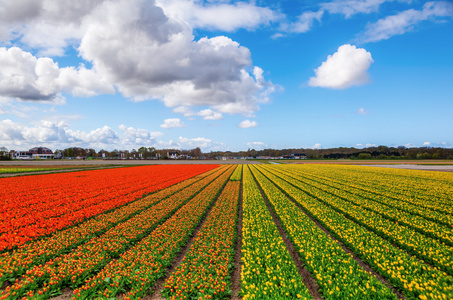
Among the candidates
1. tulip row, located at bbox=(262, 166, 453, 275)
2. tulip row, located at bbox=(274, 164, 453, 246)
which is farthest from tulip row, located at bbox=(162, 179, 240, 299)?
tulip row, located at bbox=(274, 164, 453, 246)

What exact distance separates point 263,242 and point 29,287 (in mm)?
9145

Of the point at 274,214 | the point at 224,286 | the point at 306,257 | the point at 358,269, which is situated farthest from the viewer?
the point at 274,214

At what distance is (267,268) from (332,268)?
2408mm

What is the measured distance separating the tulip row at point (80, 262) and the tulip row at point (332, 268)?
831 cm

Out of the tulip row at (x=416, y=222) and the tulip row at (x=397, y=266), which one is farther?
the tulip row at (x=416, y=222)

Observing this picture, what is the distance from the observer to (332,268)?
27.5 feet

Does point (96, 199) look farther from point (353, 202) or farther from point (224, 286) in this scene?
point (353, 202)

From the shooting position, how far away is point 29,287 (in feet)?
25.5

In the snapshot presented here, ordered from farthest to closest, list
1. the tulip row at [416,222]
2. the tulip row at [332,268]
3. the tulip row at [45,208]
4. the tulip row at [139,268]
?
the tulip row at [45,208]
the tulip row at [416,222]
the tulip row at [139,268]
the tulip row at [332,268]

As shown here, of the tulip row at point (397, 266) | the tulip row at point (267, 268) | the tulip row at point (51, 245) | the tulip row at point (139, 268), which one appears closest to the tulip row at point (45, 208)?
the tulip row at point (51, 245)

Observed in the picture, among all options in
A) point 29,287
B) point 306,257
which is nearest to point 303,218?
point 306,257

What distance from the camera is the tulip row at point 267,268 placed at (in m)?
6.99

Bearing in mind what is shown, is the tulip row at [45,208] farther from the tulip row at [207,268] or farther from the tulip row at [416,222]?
the tulip row at [416,222]

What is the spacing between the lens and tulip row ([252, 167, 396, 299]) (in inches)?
274
